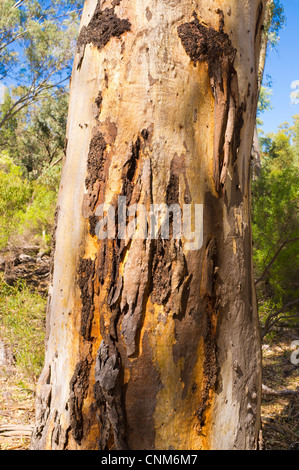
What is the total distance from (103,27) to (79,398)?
47.0 inches

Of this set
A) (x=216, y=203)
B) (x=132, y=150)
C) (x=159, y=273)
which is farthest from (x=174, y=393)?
(x=132, y=150)

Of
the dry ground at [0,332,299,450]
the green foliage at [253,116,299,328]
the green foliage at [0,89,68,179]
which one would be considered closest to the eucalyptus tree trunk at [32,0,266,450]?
the dry ground at [0,332,299,450]

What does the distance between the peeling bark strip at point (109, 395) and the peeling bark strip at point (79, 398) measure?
0.04 meters

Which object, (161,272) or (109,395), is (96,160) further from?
(109,395)

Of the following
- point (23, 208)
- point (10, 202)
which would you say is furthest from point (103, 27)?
point (23, 208)

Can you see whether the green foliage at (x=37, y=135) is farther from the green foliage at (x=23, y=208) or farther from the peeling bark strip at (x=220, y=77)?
the peeling bark strip at (x=220, y=77)

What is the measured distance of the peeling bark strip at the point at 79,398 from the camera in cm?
120

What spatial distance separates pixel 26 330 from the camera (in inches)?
132

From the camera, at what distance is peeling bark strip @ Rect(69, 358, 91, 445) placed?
1204mm

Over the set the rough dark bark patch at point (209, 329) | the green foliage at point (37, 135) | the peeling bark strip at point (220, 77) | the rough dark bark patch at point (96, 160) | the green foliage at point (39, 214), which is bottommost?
the rough dark bark patch at point (209, 329)

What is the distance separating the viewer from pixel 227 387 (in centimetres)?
125

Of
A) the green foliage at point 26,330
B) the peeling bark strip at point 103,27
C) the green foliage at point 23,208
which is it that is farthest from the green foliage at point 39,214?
the peeling bark strip at point 103,27

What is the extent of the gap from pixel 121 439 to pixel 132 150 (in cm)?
88

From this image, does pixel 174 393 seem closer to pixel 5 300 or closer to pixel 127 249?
pixel 127 249
